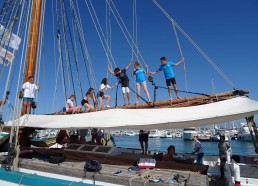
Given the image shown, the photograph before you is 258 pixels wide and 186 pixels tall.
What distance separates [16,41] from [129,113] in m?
8.90

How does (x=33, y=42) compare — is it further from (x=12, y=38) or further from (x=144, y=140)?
(x=144, y=140)

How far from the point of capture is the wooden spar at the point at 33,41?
11.4 metres

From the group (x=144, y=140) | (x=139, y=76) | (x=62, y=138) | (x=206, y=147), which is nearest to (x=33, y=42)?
(x=62, y=138)

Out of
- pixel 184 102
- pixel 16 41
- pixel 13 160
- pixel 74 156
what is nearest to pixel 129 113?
pixel 184 102

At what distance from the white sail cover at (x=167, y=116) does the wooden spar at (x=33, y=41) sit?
4698mm

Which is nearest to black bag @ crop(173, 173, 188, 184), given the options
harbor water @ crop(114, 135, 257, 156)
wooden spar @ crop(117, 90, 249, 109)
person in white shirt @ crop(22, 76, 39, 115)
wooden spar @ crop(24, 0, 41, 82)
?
wooden spar @ crop(117, 90, 249, 109)

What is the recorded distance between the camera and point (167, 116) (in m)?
6.53

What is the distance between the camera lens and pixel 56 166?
6742mm

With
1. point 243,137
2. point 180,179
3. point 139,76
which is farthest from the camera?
point 243,137

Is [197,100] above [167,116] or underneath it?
above

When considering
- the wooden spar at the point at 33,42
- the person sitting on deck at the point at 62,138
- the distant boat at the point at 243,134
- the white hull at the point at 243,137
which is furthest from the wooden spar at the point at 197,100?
the distant boat at the point at 243,134

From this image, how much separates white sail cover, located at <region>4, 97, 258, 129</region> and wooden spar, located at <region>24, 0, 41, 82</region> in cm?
470

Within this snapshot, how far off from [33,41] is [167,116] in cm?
832

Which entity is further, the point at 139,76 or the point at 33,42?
the point at 33,42
